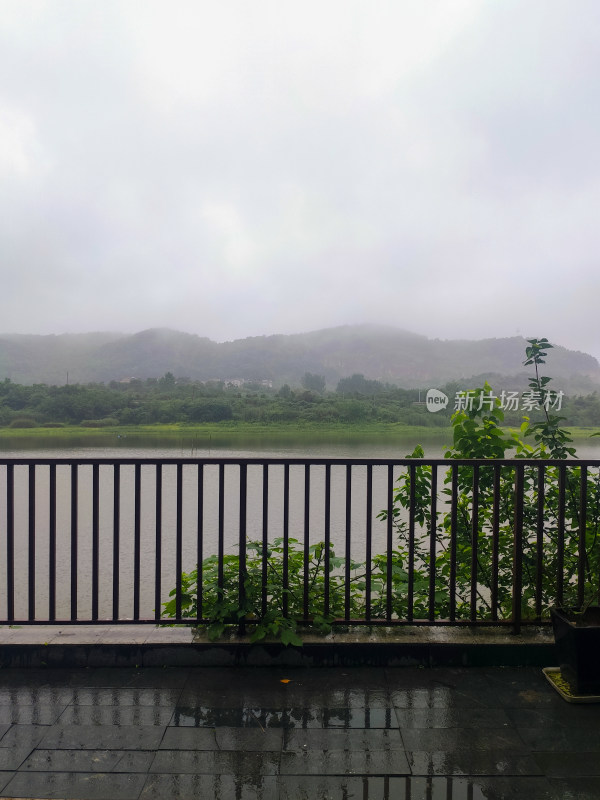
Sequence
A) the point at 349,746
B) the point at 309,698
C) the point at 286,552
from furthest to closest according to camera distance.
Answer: the point at 286,552, the point at 309,698, the point at 349,746

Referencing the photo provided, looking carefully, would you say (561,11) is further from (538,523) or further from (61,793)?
(61,793)

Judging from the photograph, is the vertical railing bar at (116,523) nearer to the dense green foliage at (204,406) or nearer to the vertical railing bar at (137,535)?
the vertical railing bar at (137,535)

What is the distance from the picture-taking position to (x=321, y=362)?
74.2 feet

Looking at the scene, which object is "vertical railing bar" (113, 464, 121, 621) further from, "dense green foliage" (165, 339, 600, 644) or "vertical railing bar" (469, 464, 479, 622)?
"vertical railing bar" (469, 464, 479, 622)

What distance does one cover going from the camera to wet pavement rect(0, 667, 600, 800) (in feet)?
5.60

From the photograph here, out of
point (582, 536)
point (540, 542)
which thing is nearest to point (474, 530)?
point (540, 542)

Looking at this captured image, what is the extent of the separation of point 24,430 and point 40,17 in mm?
8031

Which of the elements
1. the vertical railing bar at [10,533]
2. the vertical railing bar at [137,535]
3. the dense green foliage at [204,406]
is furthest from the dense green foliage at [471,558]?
the dense green foliage at [204,406]

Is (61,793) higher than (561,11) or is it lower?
lower

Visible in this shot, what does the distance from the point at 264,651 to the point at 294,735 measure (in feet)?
2.02

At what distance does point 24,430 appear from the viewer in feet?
24.4

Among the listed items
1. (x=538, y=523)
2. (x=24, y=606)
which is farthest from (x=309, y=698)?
(x=24, y=606)

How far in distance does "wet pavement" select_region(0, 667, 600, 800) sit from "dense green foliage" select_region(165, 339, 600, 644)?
35 cm

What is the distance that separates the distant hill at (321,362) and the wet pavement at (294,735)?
2145mm
